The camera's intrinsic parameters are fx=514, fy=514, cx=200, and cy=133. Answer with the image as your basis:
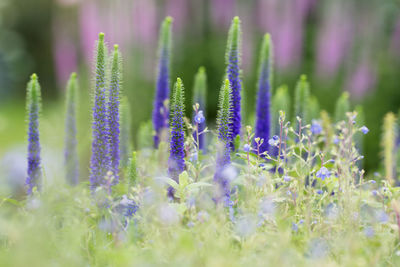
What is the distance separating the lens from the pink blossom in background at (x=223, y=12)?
7684mm

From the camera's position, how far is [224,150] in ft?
8.18

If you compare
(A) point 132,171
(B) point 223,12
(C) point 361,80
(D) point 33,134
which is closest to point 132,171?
(A) point 132,171

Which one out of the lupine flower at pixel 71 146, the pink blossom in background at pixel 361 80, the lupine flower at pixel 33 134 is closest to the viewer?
the lupine flower at pixel 33 134

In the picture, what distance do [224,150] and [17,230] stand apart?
1008 mm

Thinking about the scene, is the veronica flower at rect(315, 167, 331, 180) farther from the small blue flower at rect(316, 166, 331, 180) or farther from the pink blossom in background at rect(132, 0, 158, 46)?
the pink blossom in background at rect(132, 0, 158, 46)

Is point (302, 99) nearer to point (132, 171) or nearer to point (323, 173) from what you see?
point (323, 173)

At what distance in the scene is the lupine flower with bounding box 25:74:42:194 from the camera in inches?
105

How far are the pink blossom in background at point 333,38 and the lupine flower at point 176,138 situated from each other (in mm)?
4761

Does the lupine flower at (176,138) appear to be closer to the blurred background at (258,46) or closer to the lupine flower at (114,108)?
the lupine flower at (114,108)

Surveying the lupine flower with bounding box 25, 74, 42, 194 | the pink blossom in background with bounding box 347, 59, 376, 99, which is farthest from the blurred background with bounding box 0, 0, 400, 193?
the lupine flower with bounding box 25, 74, 42, 194

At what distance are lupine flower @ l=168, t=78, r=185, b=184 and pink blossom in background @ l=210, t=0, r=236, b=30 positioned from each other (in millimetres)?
5341

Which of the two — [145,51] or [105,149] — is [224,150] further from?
[145,51]

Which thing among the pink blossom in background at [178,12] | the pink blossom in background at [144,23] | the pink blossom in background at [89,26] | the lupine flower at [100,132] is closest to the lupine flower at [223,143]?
the lupine flower at [100,132]

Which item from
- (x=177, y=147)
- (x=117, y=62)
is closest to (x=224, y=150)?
(x=177, y=147)
